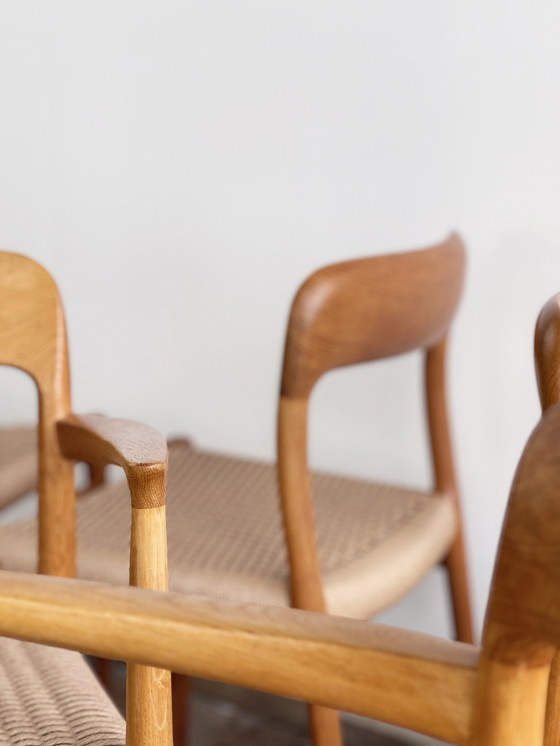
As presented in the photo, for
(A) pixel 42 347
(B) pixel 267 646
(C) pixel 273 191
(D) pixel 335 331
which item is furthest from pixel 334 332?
(C) pixel 273 191

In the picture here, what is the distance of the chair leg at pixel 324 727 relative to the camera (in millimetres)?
987

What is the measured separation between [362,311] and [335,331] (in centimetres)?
4

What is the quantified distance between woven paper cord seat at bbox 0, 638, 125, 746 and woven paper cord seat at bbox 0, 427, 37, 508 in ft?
1.73

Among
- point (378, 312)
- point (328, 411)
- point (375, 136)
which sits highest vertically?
point (375, 136)

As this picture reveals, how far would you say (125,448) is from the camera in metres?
0.62

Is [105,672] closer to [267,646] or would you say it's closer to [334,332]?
[334,332]

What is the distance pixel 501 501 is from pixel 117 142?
0.83 metres

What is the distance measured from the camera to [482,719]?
353mm

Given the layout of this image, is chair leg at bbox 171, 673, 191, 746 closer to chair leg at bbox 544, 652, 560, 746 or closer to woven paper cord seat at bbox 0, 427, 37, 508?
woven paper cord seat at bbox 0, 427, 37, 508

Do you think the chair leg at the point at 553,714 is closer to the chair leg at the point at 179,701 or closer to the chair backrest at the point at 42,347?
the chair backrest at the point at 42,347

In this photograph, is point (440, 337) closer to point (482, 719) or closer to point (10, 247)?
point (482, 719)

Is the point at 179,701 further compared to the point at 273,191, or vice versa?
the point at 273,191

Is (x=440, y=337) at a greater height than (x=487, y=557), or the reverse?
(x=440, y=337)

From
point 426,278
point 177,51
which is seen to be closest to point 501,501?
point 426,278
